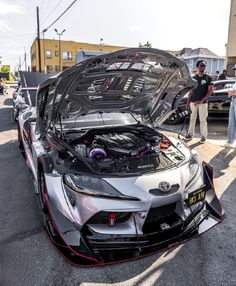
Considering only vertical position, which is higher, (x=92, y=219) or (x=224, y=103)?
(x=224, y=103)

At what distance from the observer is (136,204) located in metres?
2.01

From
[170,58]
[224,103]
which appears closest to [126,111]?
[170,58]

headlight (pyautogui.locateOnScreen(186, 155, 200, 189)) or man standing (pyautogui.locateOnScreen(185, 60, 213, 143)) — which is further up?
man standing (pyautogui.locateOnScreen(185, 60, 213, 143))

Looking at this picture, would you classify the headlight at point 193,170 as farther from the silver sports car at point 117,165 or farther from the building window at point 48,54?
the building window at point 48,54

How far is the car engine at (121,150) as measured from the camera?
7.96 ft

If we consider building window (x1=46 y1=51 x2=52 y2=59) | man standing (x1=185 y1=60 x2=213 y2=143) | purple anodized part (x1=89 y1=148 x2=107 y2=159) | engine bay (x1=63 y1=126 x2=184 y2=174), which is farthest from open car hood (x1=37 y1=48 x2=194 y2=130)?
building window (x1=46 y1=51 x2=52 y2=59)

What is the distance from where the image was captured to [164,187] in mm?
2139

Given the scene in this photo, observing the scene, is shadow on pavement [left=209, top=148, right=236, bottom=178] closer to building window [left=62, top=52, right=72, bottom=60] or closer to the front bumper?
the front bumper

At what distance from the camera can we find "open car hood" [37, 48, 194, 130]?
248 centimetres

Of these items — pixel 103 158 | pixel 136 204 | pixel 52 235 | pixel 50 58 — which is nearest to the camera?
pixel 136 204

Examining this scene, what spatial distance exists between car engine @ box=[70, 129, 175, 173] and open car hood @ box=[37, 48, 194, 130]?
357mm

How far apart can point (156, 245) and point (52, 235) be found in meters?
0.84

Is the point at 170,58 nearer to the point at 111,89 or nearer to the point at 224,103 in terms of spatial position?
the point at 111,89

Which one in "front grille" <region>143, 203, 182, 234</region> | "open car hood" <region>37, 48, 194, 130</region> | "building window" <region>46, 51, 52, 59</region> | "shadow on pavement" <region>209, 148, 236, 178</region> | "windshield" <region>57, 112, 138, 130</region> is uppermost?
"building window" <region>46, 51, 52, 59</region>
